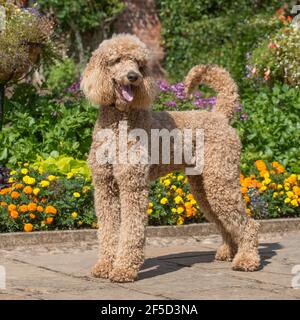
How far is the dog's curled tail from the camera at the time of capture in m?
5.83

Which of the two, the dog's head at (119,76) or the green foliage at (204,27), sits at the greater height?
the green foliage at (204,27)

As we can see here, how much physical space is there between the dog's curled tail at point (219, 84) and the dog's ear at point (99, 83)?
0.94 metres

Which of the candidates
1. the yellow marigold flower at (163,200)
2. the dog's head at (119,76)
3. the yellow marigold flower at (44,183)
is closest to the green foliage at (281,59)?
the yellow marigold flower at (163,200)

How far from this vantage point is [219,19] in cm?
1330

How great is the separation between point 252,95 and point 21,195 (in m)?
3.79

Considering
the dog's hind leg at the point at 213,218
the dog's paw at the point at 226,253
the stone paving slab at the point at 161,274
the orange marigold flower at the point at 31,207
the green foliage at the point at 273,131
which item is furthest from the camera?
the green foliage at the point at 273,131

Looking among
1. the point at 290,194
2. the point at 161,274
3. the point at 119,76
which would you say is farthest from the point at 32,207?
the point at 290,194

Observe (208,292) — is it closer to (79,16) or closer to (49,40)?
(49,40)

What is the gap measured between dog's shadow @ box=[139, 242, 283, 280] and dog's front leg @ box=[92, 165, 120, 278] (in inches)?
10.3

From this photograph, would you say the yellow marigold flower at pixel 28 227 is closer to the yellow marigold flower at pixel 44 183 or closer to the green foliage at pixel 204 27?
the yellow marigold flower at pixel 44 183

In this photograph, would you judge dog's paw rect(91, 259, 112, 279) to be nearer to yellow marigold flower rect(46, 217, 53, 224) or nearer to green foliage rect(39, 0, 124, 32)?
yellow marigold flower rect(46, 217, 53, 224)

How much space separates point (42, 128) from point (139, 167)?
293 centimetres

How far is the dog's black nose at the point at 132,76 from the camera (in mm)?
4957

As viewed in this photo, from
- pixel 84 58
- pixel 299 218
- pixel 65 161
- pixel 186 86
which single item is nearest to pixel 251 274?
pixel 186 86
